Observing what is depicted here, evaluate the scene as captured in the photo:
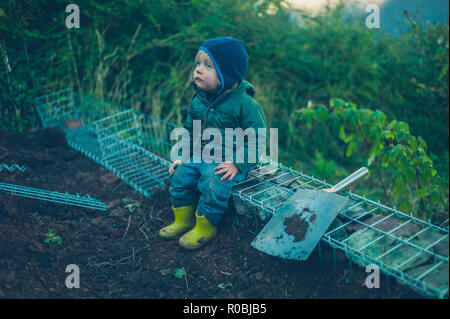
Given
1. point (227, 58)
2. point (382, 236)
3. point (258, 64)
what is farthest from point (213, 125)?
point (258, 64)

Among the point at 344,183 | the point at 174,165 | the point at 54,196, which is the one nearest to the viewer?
the point at 344,183

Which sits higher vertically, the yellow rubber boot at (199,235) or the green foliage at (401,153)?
the green foliage at (401,153)

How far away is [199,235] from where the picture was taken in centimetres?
291

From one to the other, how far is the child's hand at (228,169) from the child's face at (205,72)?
22.8 inches

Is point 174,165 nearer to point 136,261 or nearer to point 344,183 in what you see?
point 136,261

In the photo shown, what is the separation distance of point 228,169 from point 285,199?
472 millimetres

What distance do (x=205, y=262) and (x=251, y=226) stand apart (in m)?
0.44

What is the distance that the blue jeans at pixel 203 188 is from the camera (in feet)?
9.30

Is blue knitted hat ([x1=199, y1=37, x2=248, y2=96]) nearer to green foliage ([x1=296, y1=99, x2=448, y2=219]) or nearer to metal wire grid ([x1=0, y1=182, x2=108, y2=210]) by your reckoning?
green foliage ([x1=296, y1=99, x2=448, y2=219])

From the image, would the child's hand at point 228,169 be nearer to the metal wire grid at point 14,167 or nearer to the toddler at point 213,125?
the toddler at point 213,125

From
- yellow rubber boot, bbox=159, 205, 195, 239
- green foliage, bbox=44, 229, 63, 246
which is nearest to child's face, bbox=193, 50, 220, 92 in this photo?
yellow rubber boot, bbox=159, 205, 195, 239

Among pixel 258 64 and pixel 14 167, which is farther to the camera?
pixel 258 64

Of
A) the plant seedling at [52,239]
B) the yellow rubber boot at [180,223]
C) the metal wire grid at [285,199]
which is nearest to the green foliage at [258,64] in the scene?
the metal wire grid at [285,199]
